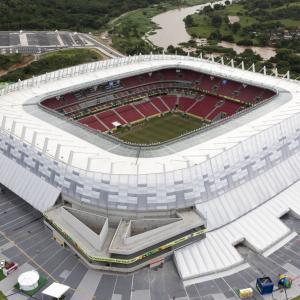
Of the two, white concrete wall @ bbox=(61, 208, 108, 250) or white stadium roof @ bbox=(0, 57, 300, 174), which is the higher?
white stadium roof @ bbox=(0, 57, 300, 174)

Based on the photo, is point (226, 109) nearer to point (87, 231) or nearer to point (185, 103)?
point (185, 103)

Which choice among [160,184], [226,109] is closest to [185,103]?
[226,109]

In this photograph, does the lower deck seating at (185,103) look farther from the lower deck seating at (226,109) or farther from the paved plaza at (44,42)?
the paved plaza at (44,42)

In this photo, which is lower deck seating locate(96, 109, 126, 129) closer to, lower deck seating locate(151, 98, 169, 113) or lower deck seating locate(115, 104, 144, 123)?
lower deck seating locate(115, 104, 144, 123)

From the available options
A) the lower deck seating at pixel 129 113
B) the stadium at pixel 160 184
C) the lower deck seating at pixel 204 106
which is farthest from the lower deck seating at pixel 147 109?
the stadium at pixel 160 184

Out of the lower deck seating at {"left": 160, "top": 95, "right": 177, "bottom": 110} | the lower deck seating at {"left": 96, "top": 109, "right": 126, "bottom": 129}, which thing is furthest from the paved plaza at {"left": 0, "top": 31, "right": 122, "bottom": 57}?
the lower deck seating at {"left": 96, "top": 109, "right": 126, "bottom": 129}

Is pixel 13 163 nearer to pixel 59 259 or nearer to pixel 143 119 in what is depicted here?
pixel 59 259
